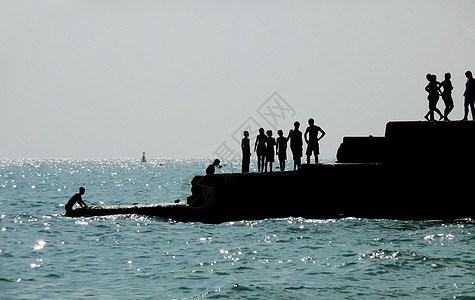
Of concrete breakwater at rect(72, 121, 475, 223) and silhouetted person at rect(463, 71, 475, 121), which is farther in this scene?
concrete breakwater at rect(72, 121, 475, 223)

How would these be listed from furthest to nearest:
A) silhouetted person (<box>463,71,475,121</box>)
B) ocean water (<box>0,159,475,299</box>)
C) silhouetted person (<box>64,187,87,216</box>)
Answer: silhouetted person (<box>64,187,87,216</box>) → silhouetted person (<box>463,71,475,121</box>) → ocean water (<box>0,159,475,299</box>)

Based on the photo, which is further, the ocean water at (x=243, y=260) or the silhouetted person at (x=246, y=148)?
the silhouetted person at (x=246, y=148)

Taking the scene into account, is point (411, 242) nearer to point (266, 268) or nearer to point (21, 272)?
point (266, 268)

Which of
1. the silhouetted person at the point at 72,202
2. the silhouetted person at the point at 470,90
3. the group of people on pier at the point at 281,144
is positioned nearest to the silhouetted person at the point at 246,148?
the group of people on pier at the point at 281,144

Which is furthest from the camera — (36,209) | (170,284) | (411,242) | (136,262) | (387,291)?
(36,209)

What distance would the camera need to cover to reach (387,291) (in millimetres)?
10789

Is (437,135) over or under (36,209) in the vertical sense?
over

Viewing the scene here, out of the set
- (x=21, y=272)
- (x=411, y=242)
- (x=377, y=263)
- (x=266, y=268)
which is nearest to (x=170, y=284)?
(x=266, y=268)

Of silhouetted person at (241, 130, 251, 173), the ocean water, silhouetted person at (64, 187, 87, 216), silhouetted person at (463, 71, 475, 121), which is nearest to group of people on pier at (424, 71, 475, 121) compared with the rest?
silhouetted person at (463, 71, 475, 121)

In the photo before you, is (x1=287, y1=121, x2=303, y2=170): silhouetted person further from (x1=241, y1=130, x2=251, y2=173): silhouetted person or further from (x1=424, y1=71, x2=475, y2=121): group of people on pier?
(x1=424, y1=71, x2=475, y2=121): group of people on pier

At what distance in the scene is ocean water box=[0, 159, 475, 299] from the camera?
1098 centimetres

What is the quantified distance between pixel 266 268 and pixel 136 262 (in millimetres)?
2786

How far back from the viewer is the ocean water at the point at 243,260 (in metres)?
11.0

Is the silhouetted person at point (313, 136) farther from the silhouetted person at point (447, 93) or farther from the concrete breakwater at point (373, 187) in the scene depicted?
the silhouetted person at point (447, 93)
